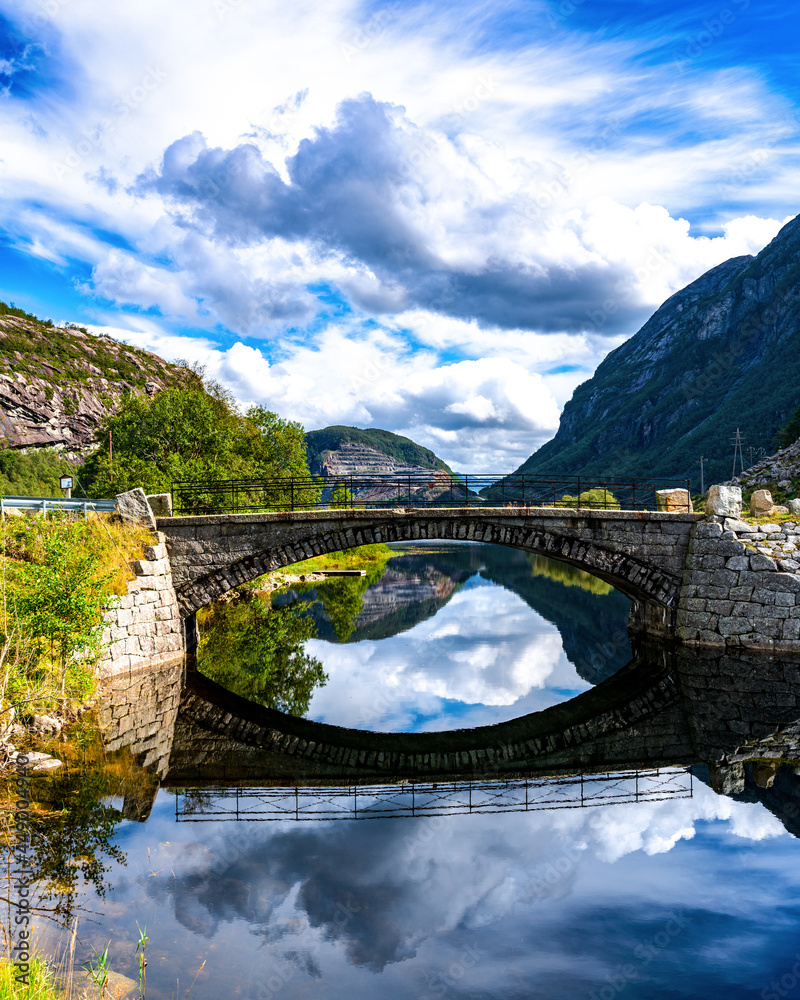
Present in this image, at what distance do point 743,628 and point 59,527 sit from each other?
87.6 feet

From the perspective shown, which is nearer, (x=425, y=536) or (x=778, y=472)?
(x=425, y=536)

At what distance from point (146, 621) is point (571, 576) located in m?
49.6

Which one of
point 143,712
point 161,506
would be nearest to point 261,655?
point 161,506

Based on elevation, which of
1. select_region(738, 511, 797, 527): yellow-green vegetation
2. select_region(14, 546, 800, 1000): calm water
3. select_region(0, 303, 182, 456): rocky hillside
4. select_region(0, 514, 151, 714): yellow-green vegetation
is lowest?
select_region(14, 546, 800, 1000): calm water

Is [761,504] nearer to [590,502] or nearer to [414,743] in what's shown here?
[590,502]

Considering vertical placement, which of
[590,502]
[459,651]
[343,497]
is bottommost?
[459,651]

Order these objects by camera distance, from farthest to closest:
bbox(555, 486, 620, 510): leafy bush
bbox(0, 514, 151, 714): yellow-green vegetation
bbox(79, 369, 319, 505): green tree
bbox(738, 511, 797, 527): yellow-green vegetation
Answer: bbox(79, 369, 319, 505): green tree < bbox(555, 486, 620, 510): leafy bush < bbox(738, 511, 797, 527): yellow-green vegetation < bbox(0, 514, 151, 714): yellow-green vegetation

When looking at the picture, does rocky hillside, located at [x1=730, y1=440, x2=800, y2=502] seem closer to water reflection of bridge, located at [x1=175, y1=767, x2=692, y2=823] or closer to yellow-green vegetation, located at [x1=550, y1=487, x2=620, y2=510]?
yellow-green vegetation, located at [x1=550, y1=487, x2=620, y2=510]

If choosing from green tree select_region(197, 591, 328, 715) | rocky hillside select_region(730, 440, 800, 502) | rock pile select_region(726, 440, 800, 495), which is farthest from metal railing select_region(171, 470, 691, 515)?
rock pile select_region(726, 440, 800, 495)

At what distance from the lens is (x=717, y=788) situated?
15.2 metres

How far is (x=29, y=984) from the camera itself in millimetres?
6418

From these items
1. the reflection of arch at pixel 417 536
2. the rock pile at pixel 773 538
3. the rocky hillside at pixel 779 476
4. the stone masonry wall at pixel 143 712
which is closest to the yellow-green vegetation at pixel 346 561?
the reflection of arch at pixel 417 536

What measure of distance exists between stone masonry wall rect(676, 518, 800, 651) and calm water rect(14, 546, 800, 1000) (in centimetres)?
623

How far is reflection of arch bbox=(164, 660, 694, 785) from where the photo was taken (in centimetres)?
1662
